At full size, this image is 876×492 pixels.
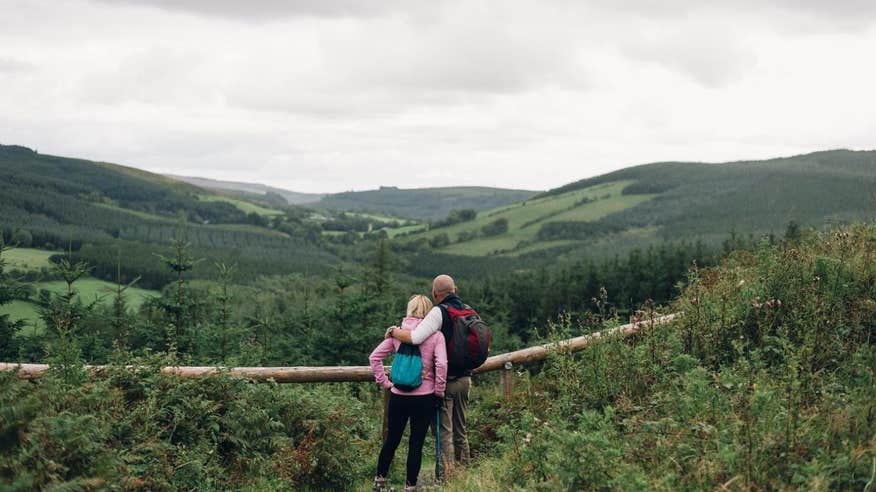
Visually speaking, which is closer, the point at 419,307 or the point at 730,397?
the point at 730,397

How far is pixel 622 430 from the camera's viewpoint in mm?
6172

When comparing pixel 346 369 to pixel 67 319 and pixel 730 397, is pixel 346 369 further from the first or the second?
pixel 730 397

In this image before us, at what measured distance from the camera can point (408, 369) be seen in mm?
6586

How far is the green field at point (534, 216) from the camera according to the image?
474 ft

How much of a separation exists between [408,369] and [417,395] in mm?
298

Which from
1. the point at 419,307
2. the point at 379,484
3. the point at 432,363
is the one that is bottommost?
the point at 379,484

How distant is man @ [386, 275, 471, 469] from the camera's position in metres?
6.59

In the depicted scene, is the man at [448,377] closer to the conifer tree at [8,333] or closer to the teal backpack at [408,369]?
the teal backpack at [408,369]

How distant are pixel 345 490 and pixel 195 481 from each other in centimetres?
177

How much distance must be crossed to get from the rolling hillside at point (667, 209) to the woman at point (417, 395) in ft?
402

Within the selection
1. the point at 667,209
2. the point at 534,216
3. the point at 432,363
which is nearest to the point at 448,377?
the point at 432,363

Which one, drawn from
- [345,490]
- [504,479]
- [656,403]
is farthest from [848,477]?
[345,490]

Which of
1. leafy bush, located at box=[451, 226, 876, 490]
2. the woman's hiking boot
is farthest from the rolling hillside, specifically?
the woman's hiking boot

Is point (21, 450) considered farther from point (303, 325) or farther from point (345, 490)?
point (303, 325)
